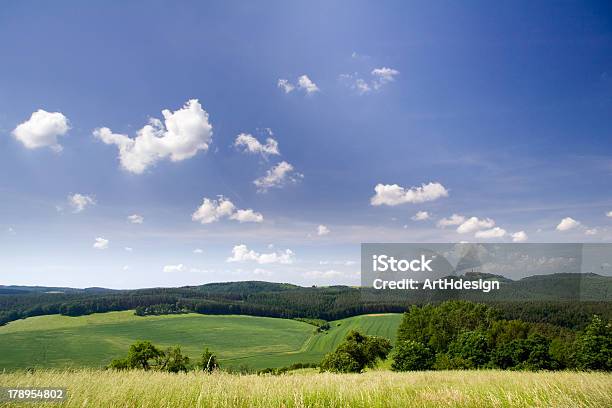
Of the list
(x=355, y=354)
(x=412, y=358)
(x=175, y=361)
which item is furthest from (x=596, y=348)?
(x=175, y=361)

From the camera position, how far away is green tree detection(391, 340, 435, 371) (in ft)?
192

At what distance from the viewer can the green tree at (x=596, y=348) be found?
57594 millimetres

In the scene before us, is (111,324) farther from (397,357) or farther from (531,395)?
(531,395)

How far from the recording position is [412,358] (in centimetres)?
5853

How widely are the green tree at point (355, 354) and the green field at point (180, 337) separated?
162ft

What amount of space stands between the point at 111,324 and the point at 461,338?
178 meters

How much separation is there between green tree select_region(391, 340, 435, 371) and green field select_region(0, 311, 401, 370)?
58065 millimetres

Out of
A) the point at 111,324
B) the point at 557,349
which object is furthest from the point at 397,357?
the point at 111,324

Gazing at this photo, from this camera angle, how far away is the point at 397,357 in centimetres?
6006

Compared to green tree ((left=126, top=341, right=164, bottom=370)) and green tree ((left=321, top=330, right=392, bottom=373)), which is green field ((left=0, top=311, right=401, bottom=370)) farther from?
green tree ((left=126, top=341, right=164, bottom=370))

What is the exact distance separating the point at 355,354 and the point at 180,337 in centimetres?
11755

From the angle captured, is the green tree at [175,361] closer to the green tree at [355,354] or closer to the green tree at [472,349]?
the green tree at [355,354]

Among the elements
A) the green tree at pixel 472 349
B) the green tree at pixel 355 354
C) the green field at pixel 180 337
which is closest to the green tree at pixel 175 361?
the green tree at pixel 355 354

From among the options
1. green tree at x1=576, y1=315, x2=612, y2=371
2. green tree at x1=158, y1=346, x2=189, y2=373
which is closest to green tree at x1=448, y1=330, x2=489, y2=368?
green tree at x1=576, y1=315, x2=612, y2=371
